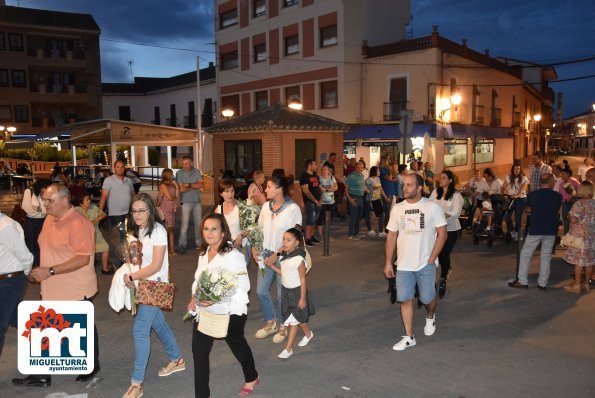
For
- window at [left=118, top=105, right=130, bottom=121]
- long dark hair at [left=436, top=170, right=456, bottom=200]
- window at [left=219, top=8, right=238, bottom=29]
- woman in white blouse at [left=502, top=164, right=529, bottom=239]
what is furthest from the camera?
window at [left=118, top=105, right=130, bottom=121]

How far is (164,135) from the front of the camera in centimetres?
2002

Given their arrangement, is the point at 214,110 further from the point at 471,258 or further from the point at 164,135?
the point at 471,258

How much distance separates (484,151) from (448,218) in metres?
27.6

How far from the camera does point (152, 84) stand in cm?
5188

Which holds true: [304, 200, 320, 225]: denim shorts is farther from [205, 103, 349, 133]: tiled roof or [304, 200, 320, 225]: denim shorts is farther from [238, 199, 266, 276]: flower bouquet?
[238, 199, 266, 276]: flower bouquet

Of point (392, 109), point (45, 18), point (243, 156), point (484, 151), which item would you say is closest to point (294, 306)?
point (243, 156)

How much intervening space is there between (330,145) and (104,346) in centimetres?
1197

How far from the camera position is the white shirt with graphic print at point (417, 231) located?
5527 millimetres

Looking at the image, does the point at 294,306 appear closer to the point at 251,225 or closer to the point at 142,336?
the point at 251,225

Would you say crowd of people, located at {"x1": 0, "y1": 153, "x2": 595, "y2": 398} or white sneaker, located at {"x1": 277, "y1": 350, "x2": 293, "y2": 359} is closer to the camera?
crowd of people, located at {"x1": 0, "y1": 153, "x2": 595, "y2": 398}

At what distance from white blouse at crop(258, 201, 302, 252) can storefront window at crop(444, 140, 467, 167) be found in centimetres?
2326

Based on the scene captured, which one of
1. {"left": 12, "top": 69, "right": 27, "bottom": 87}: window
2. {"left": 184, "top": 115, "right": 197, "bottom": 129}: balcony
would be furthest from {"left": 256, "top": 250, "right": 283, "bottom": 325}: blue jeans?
{"left": 12, "top": 69, "right": 27, "bottom": 87}: window

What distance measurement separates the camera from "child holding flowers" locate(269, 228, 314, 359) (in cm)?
521

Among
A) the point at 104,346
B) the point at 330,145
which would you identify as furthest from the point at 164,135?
the point at 104,346
